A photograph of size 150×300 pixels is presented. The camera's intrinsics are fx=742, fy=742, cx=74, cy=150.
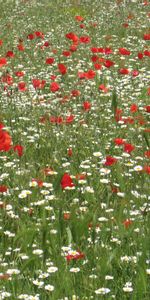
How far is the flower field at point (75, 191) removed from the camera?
11.5 feet

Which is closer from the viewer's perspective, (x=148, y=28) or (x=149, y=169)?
(x=149, y=169)

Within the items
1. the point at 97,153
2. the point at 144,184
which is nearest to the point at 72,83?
the point at 97,153

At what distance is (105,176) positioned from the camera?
5.17 metres

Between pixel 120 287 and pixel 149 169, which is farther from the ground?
pixel 149 169

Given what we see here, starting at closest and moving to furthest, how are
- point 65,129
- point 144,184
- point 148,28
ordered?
point 144,184 < point 65,129 < point 148,28

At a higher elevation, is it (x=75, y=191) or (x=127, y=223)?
(x=127, y=223)

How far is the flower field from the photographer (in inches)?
138

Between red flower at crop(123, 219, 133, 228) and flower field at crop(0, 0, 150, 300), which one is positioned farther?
red flower at crop(123, 219, 133, 228)

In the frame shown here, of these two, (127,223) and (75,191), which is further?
(75,191)

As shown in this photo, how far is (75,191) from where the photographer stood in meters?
4.96

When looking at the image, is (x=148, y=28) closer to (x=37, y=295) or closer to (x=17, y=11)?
(x=17, y=11)

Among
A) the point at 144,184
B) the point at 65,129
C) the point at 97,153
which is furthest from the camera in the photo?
the point at 65,129

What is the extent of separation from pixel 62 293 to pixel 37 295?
113 millimetres

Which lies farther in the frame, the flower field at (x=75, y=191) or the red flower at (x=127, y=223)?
the red flower at (x=127, y=223)
